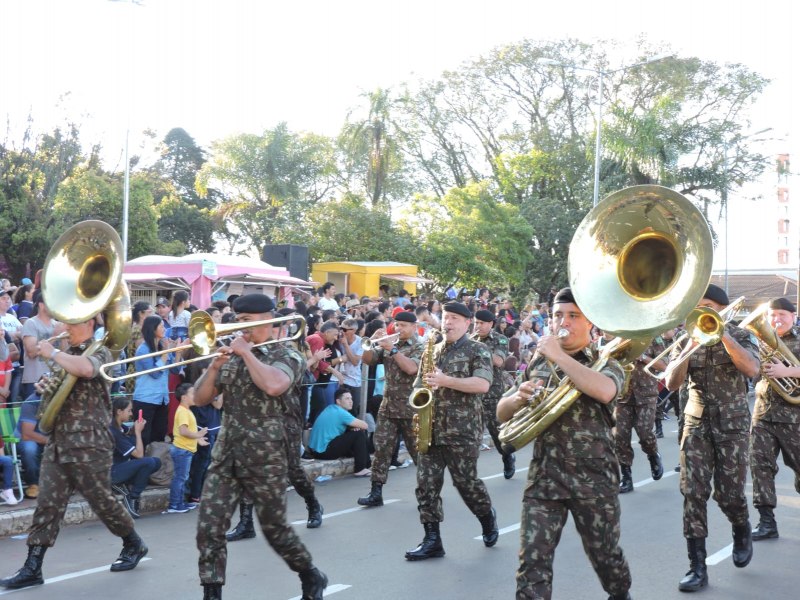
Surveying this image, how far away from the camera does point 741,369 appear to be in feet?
21.4

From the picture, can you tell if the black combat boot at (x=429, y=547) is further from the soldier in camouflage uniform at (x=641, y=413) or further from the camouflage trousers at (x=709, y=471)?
the soldier in camouflage uniform at (x=641, y=413)

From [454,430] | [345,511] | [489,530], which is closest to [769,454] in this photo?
[489,530]

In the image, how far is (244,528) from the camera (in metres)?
8.07

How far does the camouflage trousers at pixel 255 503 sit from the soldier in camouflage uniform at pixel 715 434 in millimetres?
2669

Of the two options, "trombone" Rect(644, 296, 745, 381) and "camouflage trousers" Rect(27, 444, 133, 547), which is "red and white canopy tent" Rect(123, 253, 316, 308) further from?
"trombone" Rect(644, 296, 745, 381)

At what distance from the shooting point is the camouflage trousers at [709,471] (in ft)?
A: 21.2

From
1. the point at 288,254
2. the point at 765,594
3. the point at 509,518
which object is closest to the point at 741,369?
the point at 765,594

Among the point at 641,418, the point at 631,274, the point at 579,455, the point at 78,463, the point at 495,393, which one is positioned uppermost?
the point at 631,274

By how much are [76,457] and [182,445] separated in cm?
283

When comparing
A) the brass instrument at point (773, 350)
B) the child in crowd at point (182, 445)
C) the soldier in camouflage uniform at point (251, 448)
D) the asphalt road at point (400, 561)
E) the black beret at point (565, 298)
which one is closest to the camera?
the black beret at point (565, 298)

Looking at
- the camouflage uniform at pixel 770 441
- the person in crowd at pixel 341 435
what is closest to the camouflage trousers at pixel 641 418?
the camouflage uniform at pixel 770 441

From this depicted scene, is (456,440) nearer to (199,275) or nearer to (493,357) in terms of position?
(493,357)

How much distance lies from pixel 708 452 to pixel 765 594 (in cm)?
99

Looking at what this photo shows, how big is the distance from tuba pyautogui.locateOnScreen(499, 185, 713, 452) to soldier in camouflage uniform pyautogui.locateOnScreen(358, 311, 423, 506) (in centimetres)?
410
